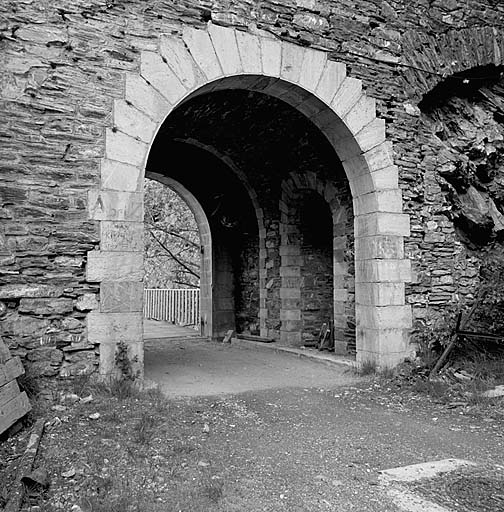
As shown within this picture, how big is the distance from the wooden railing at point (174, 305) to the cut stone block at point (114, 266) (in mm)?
8362

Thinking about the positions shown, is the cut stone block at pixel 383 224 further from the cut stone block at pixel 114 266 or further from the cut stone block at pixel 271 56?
the cut stone block at pixel 114 266

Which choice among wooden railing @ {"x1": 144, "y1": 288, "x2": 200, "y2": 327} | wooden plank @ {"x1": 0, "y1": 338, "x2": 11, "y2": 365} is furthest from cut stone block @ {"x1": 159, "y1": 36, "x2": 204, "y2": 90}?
wooden railing @ {"x1": 144, "y1": 288, "x2": 200, "y2": 327}

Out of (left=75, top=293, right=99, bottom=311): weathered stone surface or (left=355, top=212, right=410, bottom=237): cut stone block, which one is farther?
(left=355, top=212, right=410, bottom=237): cut stone block

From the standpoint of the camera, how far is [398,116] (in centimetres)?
629

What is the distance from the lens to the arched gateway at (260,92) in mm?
4664

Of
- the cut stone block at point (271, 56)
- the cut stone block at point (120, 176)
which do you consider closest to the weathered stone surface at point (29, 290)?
the cut stone block at point (120, 176)

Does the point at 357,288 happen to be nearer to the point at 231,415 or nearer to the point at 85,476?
the point at 231,415

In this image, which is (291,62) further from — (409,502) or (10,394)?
(409,502)

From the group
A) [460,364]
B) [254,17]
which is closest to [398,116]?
[254,17]

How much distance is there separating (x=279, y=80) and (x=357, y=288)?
2563 mm

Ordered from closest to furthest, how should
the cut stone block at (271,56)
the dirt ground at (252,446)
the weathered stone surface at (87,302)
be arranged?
the dirt ground at (252,446)
the weathered stone surface at (87,302)
the cut stone block at (271,56)

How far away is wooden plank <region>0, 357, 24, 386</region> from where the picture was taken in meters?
3.67

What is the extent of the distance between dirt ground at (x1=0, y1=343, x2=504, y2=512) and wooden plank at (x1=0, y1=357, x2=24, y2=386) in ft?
1.30

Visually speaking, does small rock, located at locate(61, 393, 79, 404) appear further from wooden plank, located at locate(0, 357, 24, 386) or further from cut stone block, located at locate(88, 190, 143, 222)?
cut stone block, located at locate(88, 190, 143, 222)
